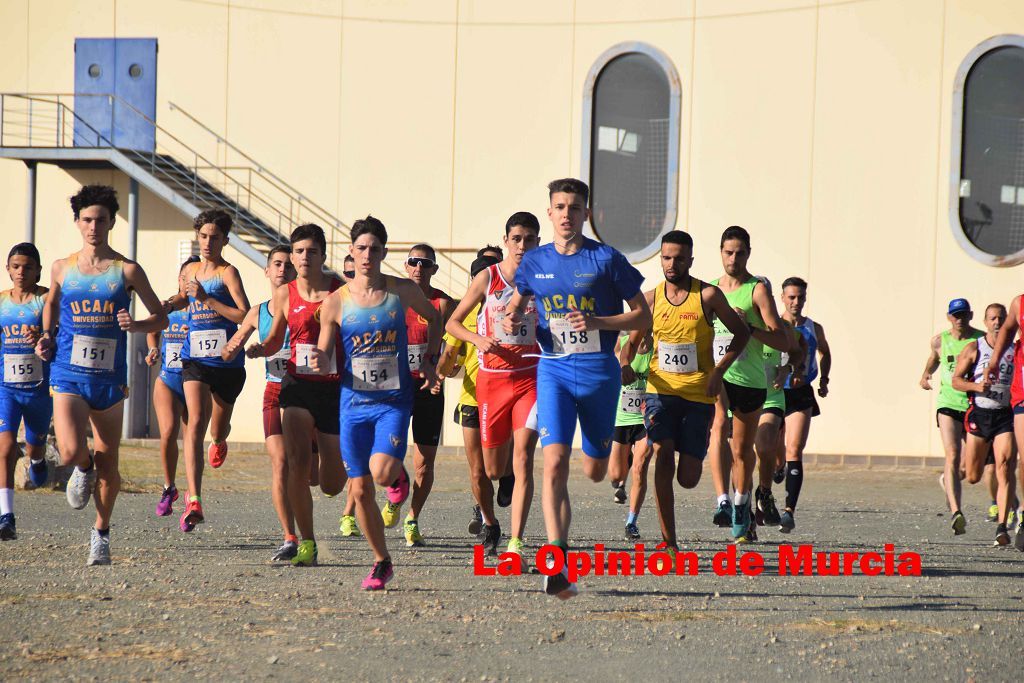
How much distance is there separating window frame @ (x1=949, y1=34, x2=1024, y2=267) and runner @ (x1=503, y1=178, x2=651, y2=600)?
15.5 meters

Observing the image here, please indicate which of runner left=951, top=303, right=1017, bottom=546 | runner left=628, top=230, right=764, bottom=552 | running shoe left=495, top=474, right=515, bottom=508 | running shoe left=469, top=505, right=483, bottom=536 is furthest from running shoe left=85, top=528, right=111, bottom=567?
runner left=951, top=303, right=1017, bottom=546

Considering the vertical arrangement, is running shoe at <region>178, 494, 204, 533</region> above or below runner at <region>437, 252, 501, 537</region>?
below

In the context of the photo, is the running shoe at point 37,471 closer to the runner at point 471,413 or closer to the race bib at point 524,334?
the runner at point 471,413

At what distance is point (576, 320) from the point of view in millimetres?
8008

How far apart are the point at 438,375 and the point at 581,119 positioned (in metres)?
14.5

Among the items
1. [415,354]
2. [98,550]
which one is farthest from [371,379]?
[415,354]

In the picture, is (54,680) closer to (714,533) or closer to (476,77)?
(714,533)

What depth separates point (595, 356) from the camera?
816 cm

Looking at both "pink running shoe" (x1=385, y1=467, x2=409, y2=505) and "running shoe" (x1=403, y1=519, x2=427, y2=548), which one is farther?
"running shoe" (x1=403, y1=519, x2=427, y2=548)

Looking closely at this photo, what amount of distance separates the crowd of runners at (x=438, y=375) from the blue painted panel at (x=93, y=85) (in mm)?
13689

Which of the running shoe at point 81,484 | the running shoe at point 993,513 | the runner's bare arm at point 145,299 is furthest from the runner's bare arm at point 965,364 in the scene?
the running shoe at point 81,484

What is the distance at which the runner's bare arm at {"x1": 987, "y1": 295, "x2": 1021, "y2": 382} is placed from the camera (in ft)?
33.2

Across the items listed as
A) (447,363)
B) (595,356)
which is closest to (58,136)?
(447,363)

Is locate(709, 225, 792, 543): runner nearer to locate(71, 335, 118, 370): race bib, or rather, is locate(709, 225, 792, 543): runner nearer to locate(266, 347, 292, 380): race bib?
locate(266, 347, 292, 380): race bib
